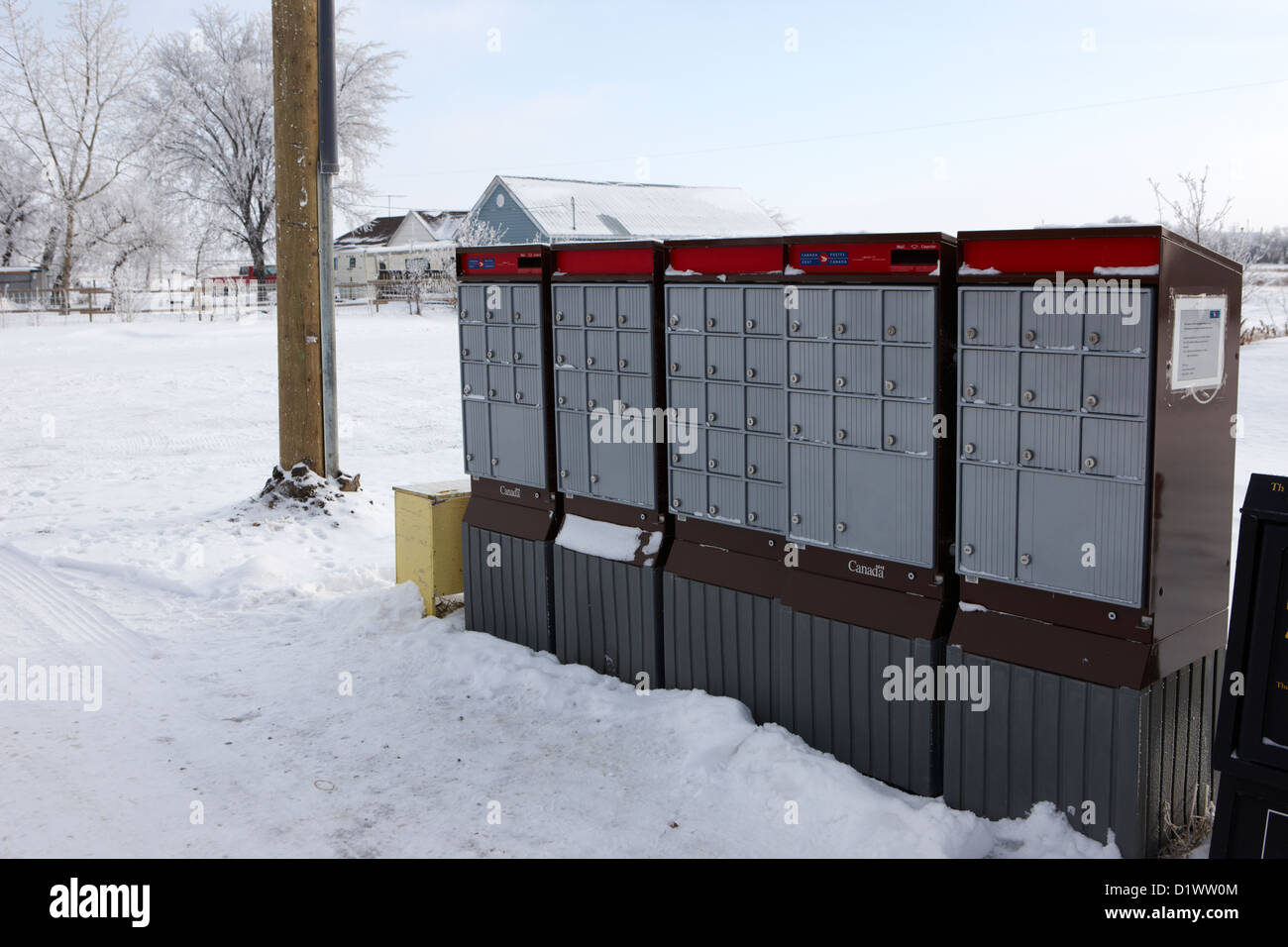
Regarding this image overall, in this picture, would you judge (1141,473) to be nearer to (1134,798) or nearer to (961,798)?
(1134,798)

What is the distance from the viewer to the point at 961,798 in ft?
14.7

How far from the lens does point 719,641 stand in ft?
17.9

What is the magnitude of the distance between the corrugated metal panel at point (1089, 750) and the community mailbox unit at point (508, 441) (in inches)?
107

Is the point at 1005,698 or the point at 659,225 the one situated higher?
the point at 659,225

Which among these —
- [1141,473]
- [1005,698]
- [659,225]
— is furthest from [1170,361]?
[659,225]

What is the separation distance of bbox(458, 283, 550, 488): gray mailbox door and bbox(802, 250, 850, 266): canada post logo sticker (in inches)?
71.9

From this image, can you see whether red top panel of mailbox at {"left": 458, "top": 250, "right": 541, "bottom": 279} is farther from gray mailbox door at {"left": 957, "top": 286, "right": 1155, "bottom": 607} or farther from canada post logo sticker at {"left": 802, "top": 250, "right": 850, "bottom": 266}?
gray mailbox door at {"left": 957, "top": 286, "right": 1155, "bottom": 607}

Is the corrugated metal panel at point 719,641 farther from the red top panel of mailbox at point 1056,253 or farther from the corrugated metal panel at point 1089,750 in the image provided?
the red top panel of mailbox at point 1056,253

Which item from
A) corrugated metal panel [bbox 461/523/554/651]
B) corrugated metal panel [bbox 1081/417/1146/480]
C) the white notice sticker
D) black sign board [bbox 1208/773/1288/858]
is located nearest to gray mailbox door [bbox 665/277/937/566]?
corrugated metal panel [bbox 1081/417/1146/480]

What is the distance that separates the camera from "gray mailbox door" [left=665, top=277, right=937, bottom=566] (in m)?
4.59

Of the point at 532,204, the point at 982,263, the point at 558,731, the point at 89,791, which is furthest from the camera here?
the point at 532,204

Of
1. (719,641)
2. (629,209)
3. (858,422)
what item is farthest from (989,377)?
(629,209)

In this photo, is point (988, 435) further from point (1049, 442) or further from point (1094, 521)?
point (1094, 521)

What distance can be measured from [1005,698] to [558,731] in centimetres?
214
